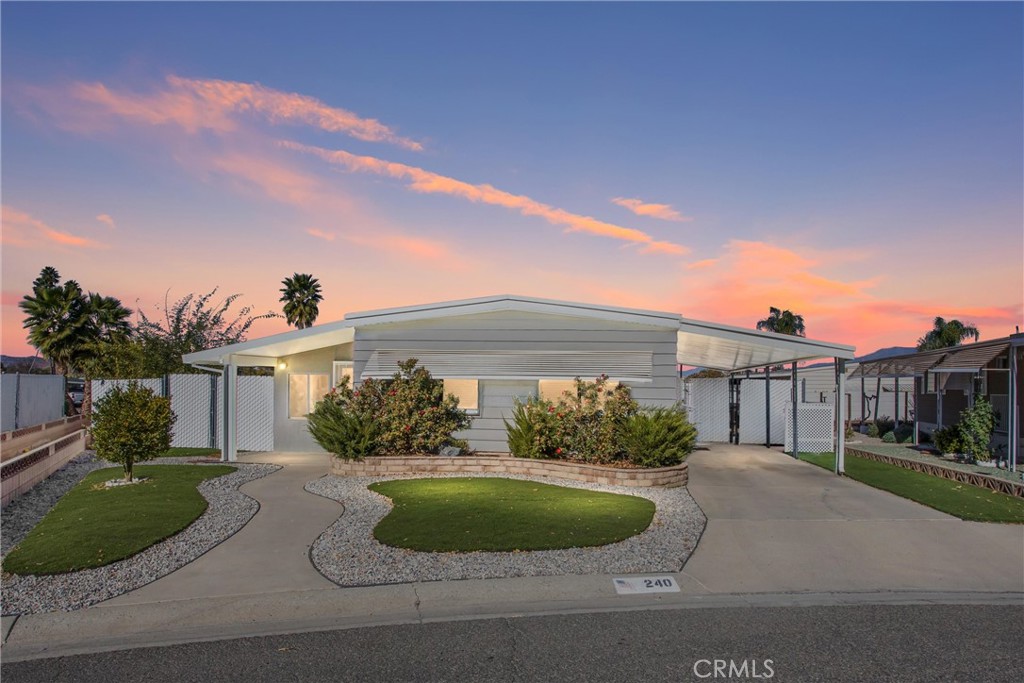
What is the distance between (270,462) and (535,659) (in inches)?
487

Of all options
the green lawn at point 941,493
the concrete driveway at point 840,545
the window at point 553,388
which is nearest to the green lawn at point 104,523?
the concrete driveway at point 840,545

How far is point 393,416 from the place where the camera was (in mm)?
13664

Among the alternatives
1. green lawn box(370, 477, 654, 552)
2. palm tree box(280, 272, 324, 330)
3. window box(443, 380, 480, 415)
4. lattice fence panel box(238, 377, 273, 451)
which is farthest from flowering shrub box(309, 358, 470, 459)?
palm tree box(280, 272, 324, 330)

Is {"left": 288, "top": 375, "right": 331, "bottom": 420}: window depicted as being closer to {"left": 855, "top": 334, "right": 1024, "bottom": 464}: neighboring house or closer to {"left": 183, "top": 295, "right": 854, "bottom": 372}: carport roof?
{"left": 183, "top": 295, "right": 854, "bottom": 372}: carport roof

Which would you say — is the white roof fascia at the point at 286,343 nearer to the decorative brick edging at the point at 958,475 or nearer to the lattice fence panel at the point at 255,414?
the lattice fence panel at the point at 255,414

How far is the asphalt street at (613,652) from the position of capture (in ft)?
14.5

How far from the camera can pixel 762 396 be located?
21391 mm

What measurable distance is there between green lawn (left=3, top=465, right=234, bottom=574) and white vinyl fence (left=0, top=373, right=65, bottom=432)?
16143mm

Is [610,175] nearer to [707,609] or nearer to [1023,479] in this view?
[1023,479]

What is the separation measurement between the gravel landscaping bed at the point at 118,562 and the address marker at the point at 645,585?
186 inches

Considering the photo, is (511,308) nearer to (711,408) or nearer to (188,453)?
(188,453)

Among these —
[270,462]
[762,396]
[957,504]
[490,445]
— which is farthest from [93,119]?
[762,396]

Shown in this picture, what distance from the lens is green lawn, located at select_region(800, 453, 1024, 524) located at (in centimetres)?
970

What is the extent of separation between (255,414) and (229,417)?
1.90m
